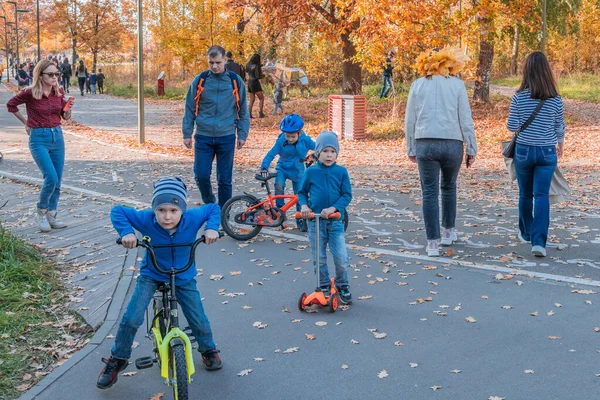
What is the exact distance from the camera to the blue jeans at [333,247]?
6.58 metres

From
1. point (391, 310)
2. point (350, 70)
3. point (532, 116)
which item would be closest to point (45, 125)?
point (391, 310)

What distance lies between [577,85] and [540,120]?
33742mm

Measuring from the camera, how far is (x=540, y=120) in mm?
8102

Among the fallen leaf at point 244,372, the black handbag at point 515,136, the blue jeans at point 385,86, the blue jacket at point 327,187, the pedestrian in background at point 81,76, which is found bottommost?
the fallen leaf at point 244,372

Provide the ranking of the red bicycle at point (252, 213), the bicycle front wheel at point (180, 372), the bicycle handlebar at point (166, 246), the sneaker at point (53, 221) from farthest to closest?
the sneaker at point (53, 221), the red bicycle at point (252, 213), the bicycle handlebar at point (166, 246), the bicycle front wheel at point (180, 372)

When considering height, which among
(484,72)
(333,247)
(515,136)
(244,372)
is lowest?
(244,372)

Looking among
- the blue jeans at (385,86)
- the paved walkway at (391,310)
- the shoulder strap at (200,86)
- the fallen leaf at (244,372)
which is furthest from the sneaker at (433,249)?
the blue jeans at (385,86)

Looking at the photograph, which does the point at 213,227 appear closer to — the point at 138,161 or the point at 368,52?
the point at 138,161

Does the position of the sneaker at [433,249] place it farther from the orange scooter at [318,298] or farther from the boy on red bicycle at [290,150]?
the orange scooter at [318,298]

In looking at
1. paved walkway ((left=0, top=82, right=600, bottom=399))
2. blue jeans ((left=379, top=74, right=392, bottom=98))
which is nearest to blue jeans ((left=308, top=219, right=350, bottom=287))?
paved walkway ((left=0, top=82, right=600, bottom=399))

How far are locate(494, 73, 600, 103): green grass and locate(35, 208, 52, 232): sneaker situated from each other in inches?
1122

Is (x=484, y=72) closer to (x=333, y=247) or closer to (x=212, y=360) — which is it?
(x=333, y=247)

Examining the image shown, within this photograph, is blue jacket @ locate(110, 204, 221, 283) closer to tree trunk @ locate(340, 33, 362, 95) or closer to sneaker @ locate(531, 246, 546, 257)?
sneaker @ locate(531, 246, 546, 257)

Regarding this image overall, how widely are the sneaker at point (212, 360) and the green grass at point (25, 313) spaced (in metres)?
1.08
